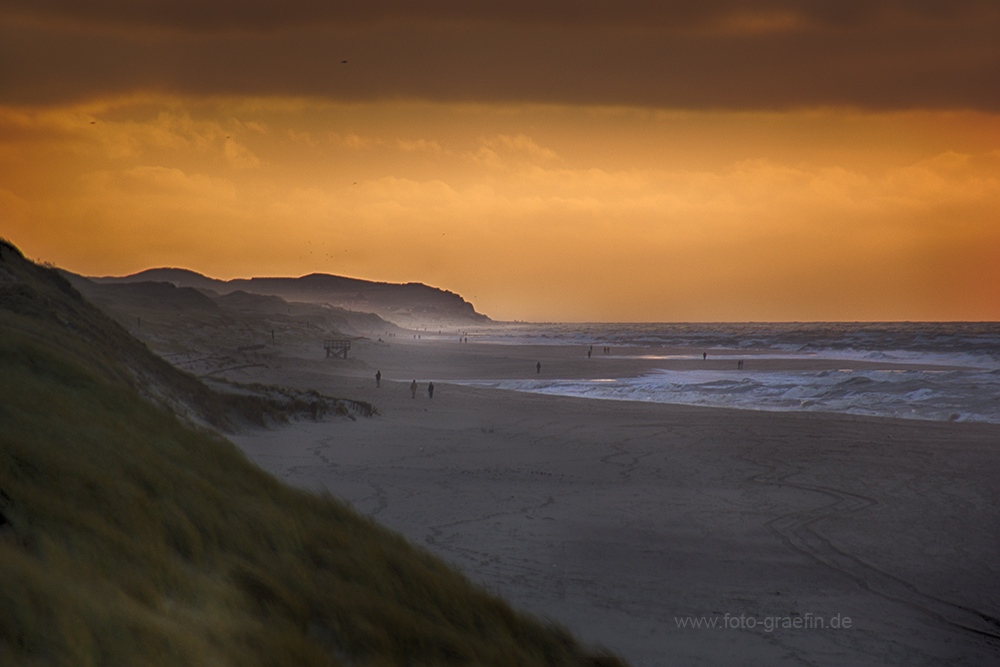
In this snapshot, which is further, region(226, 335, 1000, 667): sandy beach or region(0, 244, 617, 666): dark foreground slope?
region(226, 335, 1000, 667): sandy beach

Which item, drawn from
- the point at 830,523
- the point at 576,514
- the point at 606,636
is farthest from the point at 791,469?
the point at 606,636

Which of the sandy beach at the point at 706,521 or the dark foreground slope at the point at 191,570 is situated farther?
the sandy beach at the point at 706,521

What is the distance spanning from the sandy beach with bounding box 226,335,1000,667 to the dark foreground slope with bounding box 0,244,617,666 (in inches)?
52.2

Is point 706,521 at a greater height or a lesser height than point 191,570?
lesser

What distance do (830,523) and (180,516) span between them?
28.0 ft

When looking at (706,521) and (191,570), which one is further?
(706,521)

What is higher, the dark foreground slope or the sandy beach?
the dark foreground slope

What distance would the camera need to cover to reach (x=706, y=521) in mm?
8734

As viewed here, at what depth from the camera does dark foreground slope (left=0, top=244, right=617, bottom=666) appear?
2.32m

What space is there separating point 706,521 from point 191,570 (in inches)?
289

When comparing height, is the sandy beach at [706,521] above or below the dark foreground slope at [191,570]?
below

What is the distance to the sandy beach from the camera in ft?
18.3

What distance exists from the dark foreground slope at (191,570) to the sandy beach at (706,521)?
133cm

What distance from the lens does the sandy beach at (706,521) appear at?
5574 mm
